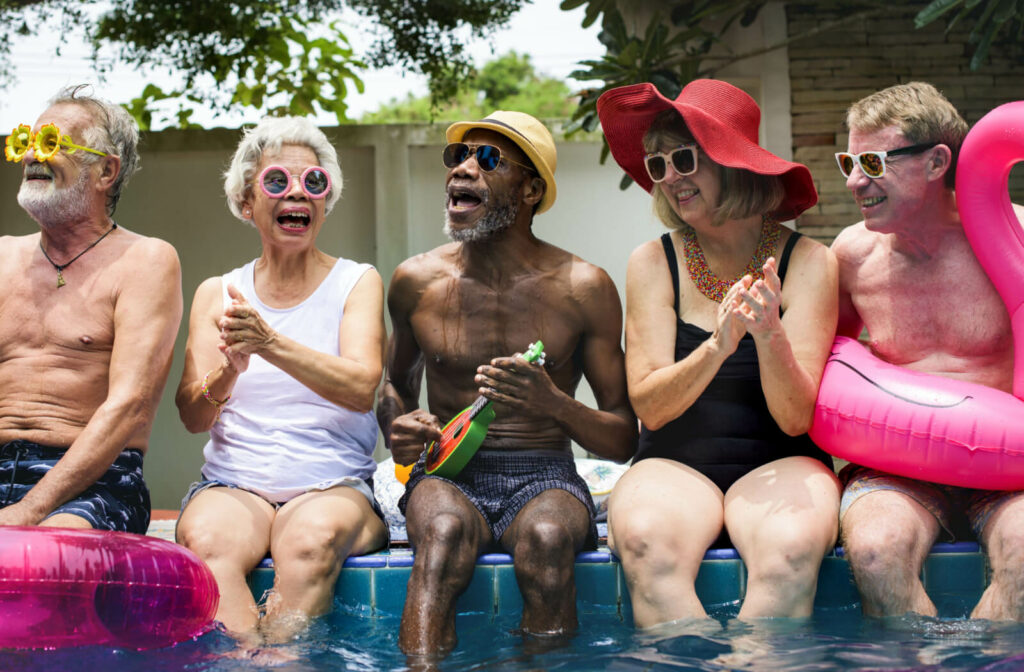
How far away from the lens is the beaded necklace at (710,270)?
4125 mm

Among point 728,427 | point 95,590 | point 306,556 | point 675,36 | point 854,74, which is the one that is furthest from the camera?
point 854,74

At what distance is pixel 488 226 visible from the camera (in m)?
4.35

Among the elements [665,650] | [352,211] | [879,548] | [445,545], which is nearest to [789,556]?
[879,548]

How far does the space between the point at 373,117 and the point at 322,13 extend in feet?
61.5

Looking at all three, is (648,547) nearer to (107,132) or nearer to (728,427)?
(728,427)

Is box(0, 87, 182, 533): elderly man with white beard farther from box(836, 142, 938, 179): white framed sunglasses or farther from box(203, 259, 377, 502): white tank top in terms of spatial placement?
box(836, 142, 938, 179): white framed sunglasses

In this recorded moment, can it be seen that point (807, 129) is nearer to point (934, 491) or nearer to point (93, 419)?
point (934, 491)

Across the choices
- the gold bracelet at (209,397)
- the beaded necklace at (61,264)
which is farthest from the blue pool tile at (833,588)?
the beaded necklace at (61,264)

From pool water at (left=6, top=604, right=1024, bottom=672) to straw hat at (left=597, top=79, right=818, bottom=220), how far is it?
1.61 m

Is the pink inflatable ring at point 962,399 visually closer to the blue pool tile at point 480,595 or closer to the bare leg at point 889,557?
the bare leg at point 889,557

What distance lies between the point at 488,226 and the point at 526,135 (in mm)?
403

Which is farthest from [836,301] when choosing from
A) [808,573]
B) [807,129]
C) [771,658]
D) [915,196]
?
[807,129]

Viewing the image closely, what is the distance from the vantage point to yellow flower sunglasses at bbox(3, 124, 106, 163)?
4090 mm

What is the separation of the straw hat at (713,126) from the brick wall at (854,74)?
11.1 feet
